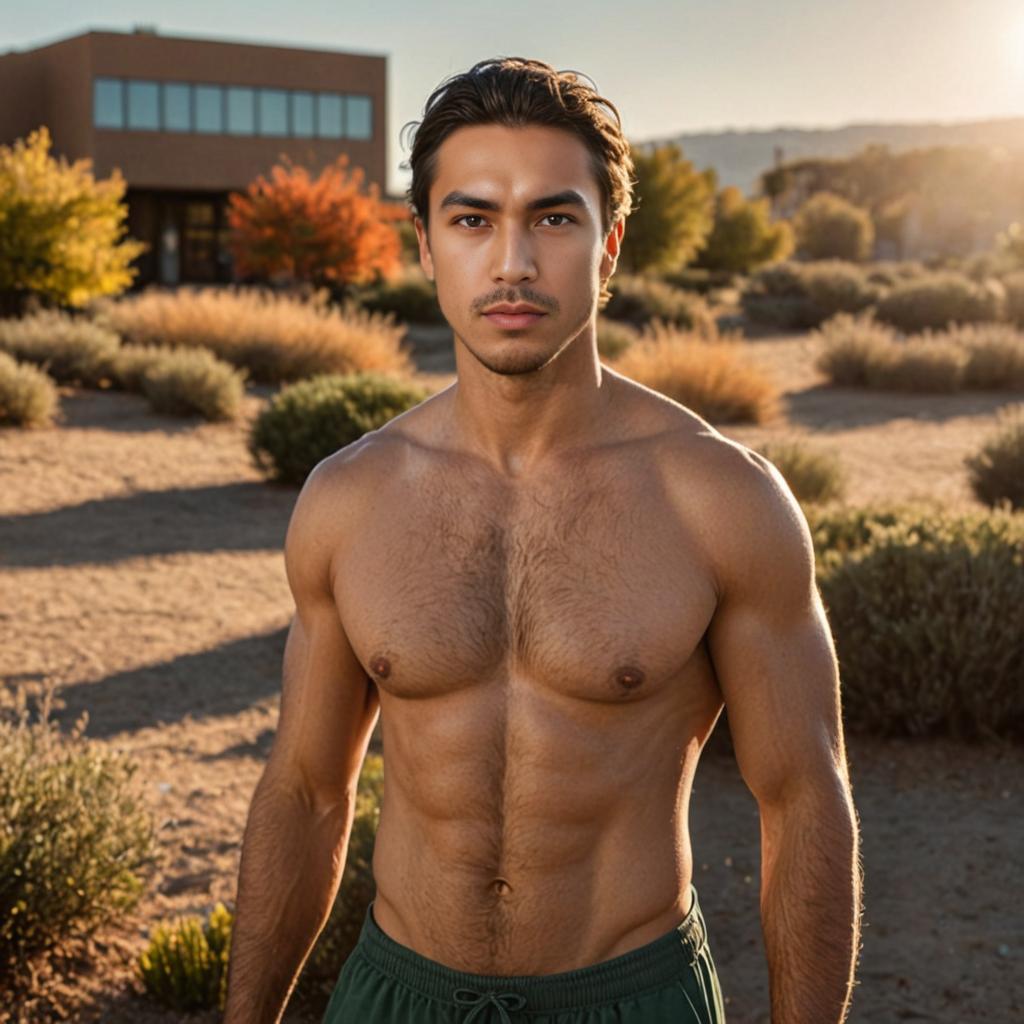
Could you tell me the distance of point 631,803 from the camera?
2213mm

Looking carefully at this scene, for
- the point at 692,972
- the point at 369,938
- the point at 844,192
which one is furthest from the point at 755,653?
the point at 844,192

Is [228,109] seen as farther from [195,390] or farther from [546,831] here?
[546,831]

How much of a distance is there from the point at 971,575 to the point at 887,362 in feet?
49.7

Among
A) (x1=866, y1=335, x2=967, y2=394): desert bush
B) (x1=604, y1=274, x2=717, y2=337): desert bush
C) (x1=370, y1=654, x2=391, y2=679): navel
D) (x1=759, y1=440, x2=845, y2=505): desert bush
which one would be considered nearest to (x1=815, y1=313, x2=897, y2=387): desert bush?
(x1=866, y1=335, x2=967, y2=394): desert bush

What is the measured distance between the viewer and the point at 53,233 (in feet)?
75.8

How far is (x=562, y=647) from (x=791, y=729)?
368mm

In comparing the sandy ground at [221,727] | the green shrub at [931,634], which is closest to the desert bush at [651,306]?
the sandy ground at [221,727]

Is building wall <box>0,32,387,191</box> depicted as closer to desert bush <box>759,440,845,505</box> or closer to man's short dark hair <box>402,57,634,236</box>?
desert bush <box>759,440,845,505</box>

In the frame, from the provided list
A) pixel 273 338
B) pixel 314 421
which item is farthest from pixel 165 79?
pixel 314 421

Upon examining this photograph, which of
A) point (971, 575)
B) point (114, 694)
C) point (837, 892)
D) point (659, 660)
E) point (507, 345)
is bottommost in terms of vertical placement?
point (114, 694)

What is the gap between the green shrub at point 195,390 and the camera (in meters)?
16.8

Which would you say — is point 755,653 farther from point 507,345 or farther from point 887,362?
point 887,362

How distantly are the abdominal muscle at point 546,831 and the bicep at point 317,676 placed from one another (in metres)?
0.18

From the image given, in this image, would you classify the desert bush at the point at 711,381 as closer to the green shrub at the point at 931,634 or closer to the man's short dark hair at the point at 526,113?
the green shrub at the point at 931,634
